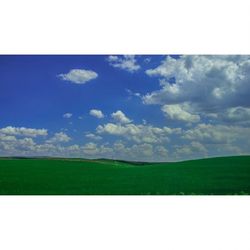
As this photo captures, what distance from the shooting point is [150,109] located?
A: 7766 mm

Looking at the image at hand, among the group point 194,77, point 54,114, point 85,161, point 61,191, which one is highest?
point 194,77

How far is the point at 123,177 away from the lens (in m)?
7.96

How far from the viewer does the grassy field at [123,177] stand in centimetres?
769

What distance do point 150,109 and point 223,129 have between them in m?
1.31

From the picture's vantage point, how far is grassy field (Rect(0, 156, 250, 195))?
7.69 meters

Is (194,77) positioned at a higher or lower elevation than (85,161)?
higher
